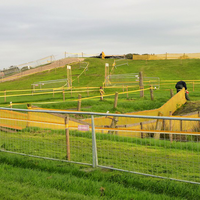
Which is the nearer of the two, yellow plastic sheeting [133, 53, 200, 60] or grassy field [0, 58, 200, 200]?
grassy field [0, 58, 200, 200]

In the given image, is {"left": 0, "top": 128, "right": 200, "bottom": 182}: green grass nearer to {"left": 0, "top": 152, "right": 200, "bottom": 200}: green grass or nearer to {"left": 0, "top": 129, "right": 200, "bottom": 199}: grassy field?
{"left": 0, "top": 129, "right": 200, "bottom": 199}: grassy field

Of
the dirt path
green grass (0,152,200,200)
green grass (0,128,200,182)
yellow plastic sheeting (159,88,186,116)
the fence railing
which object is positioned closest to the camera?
green grass (0,152,200,200)

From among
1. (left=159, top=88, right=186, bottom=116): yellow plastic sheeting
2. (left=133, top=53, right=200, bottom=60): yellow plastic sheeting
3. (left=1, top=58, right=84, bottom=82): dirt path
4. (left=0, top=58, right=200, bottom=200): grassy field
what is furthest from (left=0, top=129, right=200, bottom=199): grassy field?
(left=133, top=53, right=200, bottom=60): yellow plastic sheeting

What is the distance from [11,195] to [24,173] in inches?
50.6

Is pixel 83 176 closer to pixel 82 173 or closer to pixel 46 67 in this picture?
pixel 82 173

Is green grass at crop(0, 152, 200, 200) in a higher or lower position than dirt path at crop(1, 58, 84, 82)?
lower

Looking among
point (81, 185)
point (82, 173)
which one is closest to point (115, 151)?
point (82, 173)

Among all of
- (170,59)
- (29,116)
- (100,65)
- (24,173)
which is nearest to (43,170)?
(24,173)

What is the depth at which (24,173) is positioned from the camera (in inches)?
255

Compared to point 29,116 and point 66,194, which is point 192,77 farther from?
point 66,194

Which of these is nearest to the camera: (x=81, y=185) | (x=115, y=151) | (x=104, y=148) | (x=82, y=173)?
(x=81, y=185)

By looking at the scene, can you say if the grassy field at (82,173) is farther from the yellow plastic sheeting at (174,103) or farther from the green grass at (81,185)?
the yellow plastic sheeting at (174,103)

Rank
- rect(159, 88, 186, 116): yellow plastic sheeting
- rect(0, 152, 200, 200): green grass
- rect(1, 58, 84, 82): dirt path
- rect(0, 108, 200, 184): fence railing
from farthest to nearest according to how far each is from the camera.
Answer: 1. rect(1, 58, 84, 82): dirt path
2. rect(159, 88, 186, 116): yellow plastic sheeting
3. rect(0, 108, 200, 184): fence railing
4. rect(0, 152, 200, 200): green grass

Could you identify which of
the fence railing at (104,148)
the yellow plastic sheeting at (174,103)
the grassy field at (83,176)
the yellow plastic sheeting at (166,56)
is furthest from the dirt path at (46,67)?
the grassy field at (83,176)
